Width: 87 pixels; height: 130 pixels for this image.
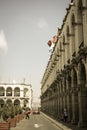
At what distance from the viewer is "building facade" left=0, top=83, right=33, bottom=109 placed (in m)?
104

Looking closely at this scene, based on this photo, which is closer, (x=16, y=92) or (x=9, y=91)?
(x=9, y=91)

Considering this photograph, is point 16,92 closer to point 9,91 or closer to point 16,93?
point 16,93

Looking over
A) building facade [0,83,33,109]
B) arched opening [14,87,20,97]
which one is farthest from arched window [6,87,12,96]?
arched opening [14,87,20,97]

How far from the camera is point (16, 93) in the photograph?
349 feet

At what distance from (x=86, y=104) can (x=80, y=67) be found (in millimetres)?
3178

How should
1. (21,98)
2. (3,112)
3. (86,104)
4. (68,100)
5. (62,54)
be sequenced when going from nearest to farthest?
(86,104)
(3,112)
(68,100)
(62,54)
(21,98)

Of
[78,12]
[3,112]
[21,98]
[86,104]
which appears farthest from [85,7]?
[21,98]

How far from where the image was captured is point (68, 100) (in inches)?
1257

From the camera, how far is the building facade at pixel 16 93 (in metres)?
104

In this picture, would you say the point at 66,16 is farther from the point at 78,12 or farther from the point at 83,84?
the point at 83,84

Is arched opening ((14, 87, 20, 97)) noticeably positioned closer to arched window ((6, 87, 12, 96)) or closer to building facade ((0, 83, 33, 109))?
building facade ((0, 83, 33, 109))

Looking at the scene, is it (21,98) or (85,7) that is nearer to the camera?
(85,7)

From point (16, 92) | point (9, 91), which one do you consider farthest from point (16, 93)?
point (9, 91)

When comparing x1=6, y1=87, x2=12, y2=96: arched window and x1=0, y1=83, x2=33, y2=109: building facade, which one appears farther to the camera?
x1=6, y1=87, x2=12, y2=96: arched window
